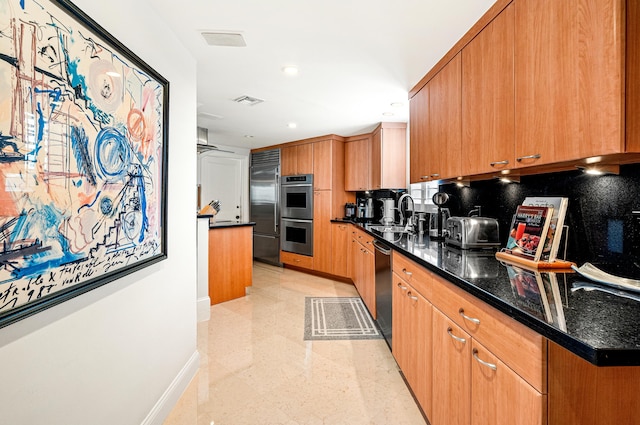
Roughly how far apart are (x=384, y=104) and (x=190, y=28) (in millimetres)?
2047

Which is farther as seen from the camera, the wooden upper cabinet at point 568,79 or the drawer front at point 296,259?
the drawer front at point 296,259

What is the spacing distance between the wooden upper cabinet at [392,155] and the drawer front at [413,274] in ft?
6.14

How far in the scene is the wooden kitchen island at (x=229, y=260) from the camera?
3.38 meters

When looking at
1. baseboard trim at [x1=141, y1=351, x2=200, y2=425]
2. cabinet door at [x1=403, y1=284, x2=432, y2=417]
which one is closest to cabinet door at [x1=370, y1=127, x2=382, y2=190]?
cabinet door at [x1=403, y1=284, x2=432, y2=417]

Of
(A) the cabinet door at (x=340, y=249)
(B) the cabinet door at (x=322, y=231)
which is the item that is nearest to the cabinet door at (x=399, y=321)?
(A) the cabinet door at (x=340, y=249)

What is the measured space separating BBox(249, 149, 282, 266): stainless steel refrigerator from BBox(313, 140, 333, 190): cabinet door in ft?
2.97

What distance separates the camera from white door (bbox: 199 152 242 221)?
17.7 ft

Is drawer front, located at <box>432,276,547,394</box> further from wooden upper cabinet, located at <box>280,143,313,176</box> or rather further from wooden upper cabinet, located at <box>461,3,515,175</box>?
wooden upper cabinet, located at <box>280,143,313,176</box>

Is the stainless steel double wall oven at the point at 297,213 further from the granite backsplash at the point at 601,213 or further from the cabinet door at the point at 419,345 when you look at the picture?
the granite backsplash at the point at 601,213

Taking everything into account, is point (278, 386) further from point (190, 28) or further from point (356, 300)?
point (190, 28)

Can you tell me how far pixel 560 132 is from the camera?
1155 millimetres

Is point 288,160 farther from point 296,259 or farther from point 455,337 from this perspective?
point 455,337

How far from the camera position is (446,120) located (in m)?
2.06

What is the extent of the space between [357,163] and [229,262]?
2.45 m
